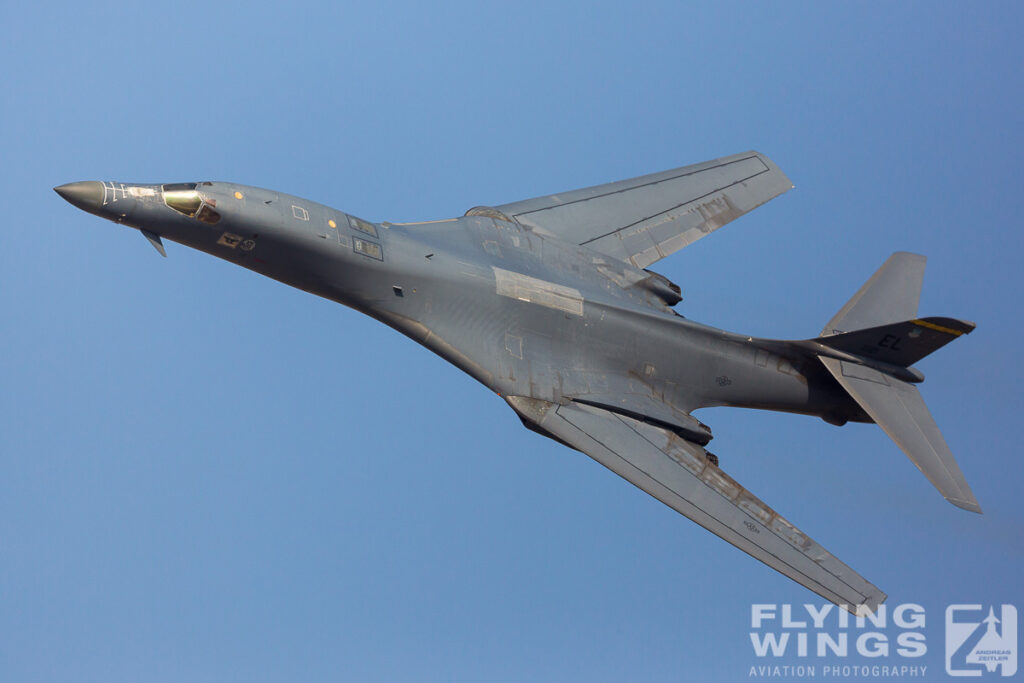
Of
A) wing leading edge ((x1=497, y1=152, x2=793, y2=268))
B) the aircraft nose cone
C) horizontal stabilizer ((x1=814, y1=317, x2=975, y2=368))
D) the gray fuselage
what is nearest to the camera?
the aircraft nose cone

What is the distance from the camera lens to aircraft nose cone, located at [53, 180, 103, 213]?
22.1m

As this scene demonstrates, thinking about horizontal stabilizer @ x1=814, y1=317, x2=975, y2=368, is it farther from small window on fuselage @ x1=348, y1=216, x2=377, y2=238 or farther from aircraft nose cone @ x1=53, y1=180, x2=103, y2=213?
aircraft nose cone @ x1=53, y1=180, x2=103, y2=213

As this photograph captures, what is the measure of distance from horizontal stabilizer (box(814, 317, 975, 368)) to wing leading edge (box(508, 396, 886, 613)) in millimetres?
4009

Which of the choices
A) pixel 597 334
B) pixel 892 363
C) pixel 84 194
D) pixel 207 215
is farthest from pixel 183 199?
pixel 892 363

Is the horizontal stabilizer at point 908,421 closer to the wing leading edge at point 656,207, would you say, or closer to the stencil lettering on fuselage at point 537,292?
the wing leading edge at point 656,207

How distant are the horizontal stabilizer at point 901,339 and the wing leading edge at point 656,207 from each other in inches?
188

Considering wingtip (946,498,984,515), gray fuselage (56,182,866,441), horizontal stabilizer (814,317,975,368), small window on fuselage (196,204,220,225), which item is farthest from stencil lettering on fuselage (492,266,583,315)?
wingtip (946,498,984,515)

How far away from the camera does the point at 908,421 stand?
2636 centimetres

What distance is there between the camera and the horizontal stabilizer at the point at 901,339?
2623cm

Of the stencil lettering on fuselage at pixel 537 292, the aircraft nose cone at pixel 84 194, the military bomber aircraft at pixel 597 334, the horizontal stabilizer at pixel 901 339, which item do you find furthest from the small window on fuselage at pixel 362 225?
the horizontal stabilizer at pixel 901 339

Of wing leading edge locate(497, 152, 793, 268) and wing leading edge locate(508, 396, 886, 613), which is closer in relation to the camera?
wing leading edge locate(508, 396, 886, 613)

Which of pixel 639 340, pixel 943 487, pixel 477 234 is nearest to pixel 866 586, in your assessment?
pixel 943 487

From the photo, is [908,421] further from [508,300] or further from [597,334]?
[508,300]

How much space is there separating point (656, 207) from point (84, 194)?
44.0ft
